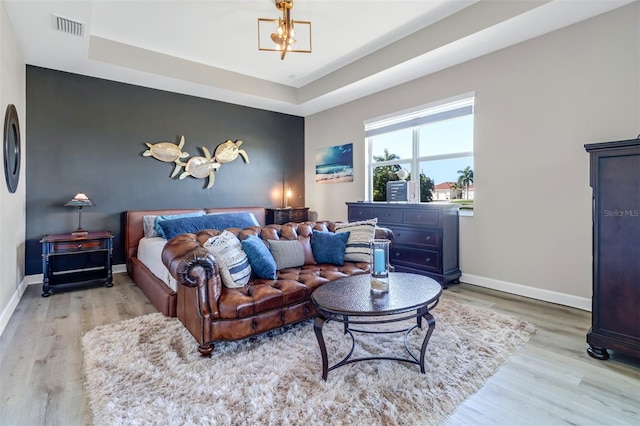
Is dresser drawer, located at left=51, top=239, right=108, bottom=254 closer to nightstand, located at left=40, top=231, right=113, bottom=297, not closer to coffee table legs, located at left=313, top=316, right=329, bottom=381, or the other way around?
nightstand, located at left=40, top=231, right=113, bottom=297

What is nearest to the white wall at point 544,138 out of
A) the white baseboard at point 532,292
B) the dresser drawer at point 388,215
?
the white baseboard at point 532,292

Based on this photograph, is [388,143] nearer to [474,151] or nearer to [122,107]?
[474,151]

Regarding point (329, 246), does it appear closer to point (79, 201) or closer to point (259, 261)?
point (259, 261)

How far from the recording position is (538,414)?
1633 mm

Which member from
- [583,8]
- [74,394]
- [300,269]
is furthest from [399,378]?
[583,8]

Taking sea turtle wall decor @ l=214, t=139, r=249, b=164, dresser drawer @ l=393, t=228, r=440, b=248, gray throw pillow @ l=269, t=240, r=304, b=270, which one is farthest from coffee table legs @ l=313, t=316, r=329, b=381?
sea turtle wall decor @ l=214, t=139, r=249, b=164

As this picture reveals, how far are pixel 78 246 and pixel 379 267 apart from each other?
3638 millimetres

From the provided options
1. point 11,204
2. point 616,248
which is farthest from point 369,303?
point 11,204

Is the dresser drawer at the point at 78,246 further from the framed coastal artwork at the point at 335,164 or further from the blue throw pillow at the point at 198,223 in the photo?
the framed coastal artwork at the point at 335,164

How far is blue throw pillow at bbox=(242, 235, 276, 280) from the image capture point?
2.69 meters

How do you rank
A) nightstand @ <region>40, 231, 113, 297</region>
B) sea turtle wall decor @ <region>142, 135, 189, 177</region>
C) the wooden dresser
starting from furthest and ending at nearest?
1. sea turtle wall decor @ <region>142, 135, 189, 177</region>
2. the wooden dresser
3. nightstand @ <region>40, 231, 113, 297</region>

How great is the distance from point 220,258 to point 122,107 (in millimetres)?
3550

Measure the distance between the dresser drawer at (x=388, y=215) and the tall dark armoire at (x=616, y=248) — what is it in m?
2.18

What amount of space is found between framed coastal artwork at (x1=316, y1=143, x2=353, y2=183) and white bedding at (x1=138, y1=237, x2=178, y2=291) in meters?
3.08
